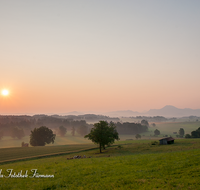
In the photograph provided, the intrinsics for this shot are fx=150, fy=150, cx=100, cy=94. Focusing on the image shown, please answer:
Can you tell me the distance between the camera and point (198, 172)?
18.5m

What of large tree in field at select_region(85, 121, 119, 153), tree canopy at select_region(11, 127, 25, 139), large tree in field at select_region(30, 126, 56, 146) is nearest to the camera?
large tree in field at select_region(85, 121, 119, 153)

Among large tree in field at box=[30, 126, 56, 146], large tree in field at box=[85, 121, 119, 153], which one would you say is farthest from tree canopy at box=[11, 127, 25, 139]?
large tree in field at box=[85, 121, 119, 153]

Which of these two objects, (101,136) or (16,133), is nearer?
(101,136)

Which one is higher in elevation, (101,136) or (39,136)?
(101,136)

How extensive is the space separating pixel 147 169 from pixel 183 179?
5.59 m

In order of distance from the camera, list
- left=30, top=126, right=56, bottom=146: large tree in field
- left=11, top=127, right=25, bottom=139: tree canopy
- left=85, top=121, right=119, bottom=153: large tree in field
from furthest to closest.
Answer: left=11, top=127, right=25, bottom=139: tree canopy
left=30, top=126, right=56, bottom=146: large tree in field
left=85, top=121, right=119, bottom=153: large tree in field

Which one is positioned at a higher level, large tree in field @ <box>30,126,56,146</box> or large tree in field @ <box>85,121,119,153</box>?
large tree in field @ <box>85,121,119,153</box>

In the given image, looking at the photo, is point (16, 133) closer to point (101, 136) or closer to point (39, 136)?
point (39, 136)

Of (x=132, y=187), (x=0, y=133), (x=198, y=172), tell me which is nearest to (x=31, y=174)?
(x=132, y=187)

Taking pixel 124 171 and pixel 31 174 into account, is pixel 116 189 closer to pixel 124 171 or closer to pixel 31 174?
pixel 124 171

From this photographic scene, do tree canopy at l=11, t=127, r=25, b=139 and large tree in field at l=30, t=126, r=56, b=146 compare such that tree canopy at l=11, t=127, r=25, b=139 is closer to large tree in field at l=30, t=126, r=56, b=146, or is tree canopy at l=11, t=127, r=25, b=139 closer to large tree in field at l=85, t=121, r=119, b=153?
large tree in field at l=30, t=126, r=56, b=146

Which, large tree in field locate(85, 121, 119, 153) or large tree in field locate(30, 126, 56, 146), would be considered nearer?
large tree in field locate(85, 121, 119, 153)

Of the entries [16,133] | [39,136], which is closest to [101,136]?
[39,136]

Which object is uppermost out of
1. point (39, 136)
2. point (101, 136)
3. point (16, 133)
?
point (101, 136)
